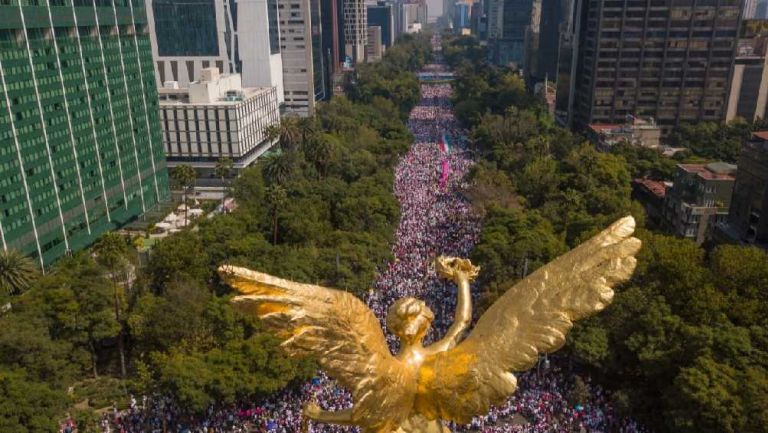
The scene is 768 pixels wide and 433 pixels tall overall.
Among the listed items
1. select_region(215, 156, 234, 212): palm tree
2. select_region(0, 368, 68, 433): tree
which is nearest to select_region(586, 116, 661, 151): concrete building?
select_region(215, 156, 234, 212): palm tree

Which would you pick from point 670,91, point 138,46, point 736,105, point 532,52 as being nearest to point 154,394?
point 138,46

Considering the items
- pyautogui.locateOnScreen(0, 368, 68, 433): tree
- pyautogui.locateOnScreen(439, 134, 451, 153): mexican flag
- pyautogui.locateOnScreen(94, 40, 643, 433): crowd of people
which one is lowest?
pyautogui.locateOnScreen(439, 134, 451, 153): mexican flag

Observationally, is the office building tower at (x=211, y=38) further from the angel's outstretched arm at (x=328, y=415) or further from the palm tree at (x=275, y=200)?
the angel's outstretched arm at (x=328, y=415)

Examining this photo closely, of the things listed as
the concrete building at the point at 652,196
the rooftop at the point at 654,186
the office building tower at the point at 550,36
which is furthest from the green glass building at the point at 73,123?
the office building tower at the point at 550,36

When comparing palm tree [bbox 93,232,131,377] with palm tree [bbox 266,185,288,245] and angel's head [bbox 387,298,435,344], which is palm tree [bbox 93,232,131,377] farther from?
angel's head [bbox 387,298,435,344]

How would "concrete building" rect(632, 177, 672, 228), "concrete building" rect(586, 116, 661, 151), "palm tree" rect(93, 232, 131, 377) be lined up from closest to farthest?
1. "palm tree" rect(93, 232, 131, 377)
2. "concrete building" rect(632, 177, 672, 228)
3. "concrete building" rect(586, 116, 661, 151)

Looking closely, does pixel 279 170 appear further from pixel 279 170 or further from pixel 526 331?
pixel 526 331
